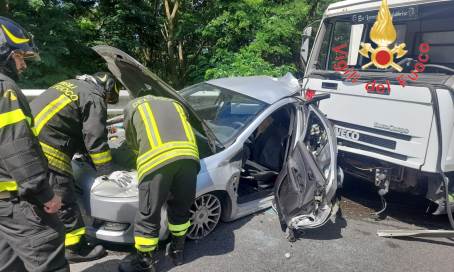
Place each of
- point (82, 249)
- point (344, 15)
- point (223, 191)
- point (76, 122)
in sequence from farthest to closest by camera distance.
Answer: point (344, 15)
point (223, 191)
point (82, 249)
point (76, 122)

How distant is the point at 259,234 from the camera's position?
3.66 meters

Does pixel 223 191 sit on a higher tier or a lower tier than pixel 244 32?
lower

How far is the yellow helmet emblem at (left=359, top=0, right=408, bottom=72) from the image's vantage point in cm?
420

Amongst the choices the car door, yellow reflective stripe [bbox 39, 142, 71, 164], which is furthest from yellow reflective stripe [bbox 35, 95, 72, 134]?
the car door

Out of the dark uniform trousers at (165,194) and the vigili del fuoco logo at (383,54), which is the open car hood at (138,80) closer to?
the dark uniform trousers at (165,194)

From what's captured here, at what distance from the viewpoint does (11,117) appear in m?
1.88

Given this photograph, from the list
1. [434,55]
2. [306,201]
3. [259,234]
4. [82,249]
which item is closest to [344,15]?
→ [434,55]

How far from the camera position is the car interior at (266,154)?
13.5 feet

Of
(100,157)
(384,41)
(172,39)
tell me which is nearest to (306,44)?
(384,41)

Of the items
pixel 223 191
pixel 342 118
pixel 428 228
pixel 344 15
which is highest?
pixel 344 15

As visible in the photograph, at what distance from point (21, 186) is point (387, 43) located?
4.21 m

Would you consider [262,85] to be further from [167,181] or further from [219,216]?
[167,181]

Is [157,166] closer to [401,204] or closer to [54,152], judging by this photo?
Answer: [54,152]

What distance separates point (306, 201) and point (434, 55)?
3.02 meters
